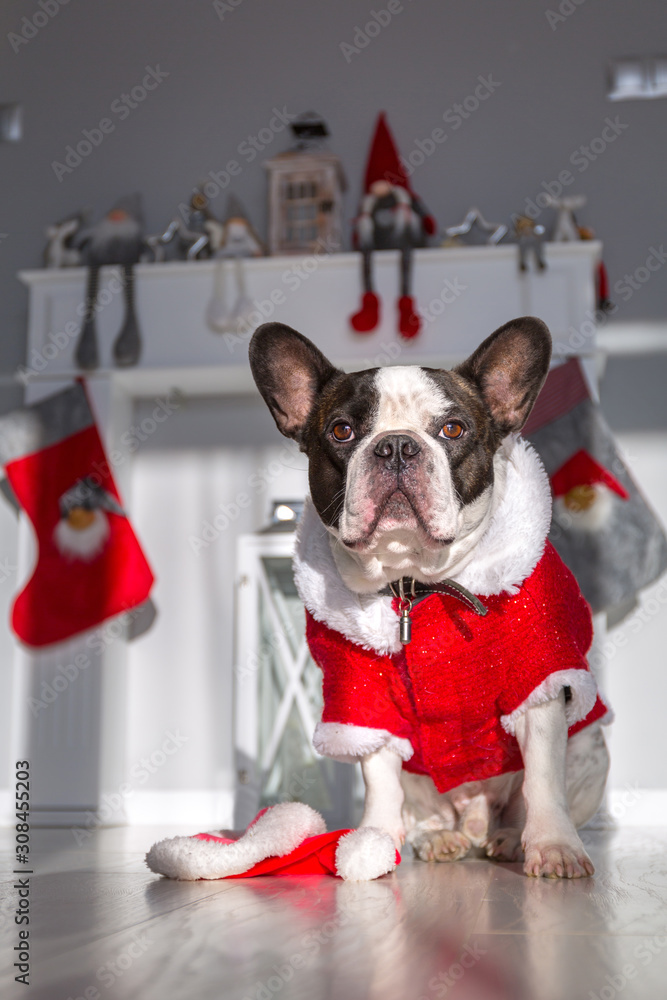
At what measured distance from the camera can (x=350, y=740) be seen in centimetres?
134

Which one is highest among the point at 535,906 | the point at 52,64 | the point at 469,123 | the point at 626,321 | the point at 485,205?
the point at 52,64

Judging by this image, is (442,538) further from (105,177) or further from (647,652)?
(105,177)

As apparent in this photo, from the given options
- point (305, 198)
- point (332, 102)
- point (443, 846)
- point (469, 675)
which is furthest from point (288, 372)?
point (332, 102)

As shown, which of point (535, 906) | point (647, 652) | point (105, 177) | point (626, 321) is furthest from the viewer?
point (105, 177)

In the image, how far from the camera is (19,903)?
3.47 ft

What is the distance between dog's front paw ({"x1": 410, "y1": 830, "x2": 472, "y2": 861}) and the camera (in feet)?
4.67

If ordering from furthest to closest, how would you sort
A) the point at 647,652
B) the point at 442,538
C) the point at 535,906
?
the point at 647,652
the point at 442,538
the point at 535,906

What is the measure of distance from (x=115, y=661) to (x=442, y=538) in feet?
6.91

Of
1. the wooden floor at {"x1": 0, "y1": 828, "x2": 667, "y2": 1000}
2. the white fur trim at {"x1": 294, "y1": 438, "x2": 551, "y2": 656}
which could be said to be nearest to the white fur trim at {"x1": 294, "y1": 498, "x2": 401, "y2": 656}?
the white fur trim at {"x1": 294, "y1": 438, "x2": 551, "y2": 656}

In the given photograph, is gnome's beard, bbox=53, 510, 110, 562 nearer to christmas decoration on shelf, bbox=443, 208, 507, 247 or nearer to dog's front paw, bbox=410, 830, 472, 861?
christmas decoration on shelf, bbox=443, 208, 507, 247

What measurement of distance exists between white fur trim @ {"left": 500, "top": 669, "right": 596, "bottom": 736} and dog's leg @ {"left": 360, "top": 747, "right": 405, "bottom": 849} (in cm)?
19

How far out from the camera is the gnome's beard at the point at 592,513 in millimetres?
2777

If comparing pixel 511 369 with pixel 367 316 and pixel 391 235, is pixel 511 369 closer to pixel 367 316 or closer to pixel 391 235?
pixel 367 316

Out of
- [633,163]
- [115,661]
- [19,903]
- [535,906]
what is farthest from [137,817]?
[633,163]
